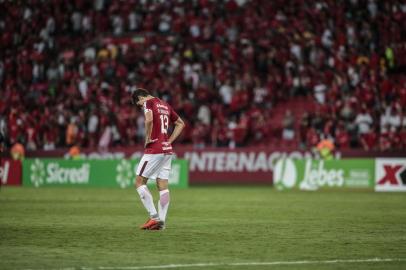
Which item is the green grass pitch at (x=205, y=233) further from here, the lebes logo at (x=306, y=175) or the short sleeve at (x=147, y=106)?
the lebes logo at (x=306, y=175)

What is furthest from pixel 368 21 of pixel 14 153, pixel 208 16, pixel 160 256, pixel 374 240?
pixel 160 256

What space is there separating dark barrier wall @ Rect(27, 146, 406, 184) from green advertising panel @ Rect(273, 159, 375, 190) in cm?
276

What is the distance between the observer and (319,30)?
123 feet

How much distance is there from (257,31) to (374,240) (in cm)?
2536

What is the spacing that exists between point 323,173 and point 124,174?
7.54m

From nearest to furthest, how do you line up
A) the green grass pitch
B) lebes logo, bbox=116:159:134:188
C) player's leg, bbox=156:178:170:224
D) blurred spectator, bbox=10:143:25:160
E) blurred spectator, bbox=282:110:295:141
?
the green grass pitch
player's leg, bbox=156:178:170:224
lebes logo, bbox=116:159:134:188
blurred spectator, bbox=282:110:295:141
blurred spectator, bbox=10:143:25:160

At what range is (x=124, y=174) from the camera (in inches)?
1344

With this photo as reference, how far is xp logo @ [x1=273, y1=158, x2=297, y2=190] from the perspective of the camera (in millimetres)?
32219

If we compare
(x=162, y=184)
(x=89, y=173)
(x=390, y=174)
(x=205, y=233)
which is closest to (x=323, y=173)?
(x=390, y=174)

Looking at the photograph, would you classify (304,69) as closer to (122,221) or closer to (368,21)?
(368,21)

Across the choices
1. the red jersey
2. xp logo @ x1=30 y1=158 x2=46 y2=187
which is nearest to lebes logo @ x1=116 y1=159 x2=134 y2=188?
xp logo @ x1=30 y1=158 x2=46 y2=187

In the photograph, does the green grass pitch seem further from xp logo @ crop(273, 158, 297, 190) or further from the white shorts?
xp logo @ crop(273, 158, 297, 190)

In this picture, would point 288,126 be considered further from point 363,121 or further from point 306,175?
point 306,175

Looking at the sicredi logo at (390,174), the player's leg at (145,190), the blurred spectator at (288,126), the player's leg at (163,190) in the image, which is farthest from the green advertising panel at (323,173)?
the player's leg at (145,190)
